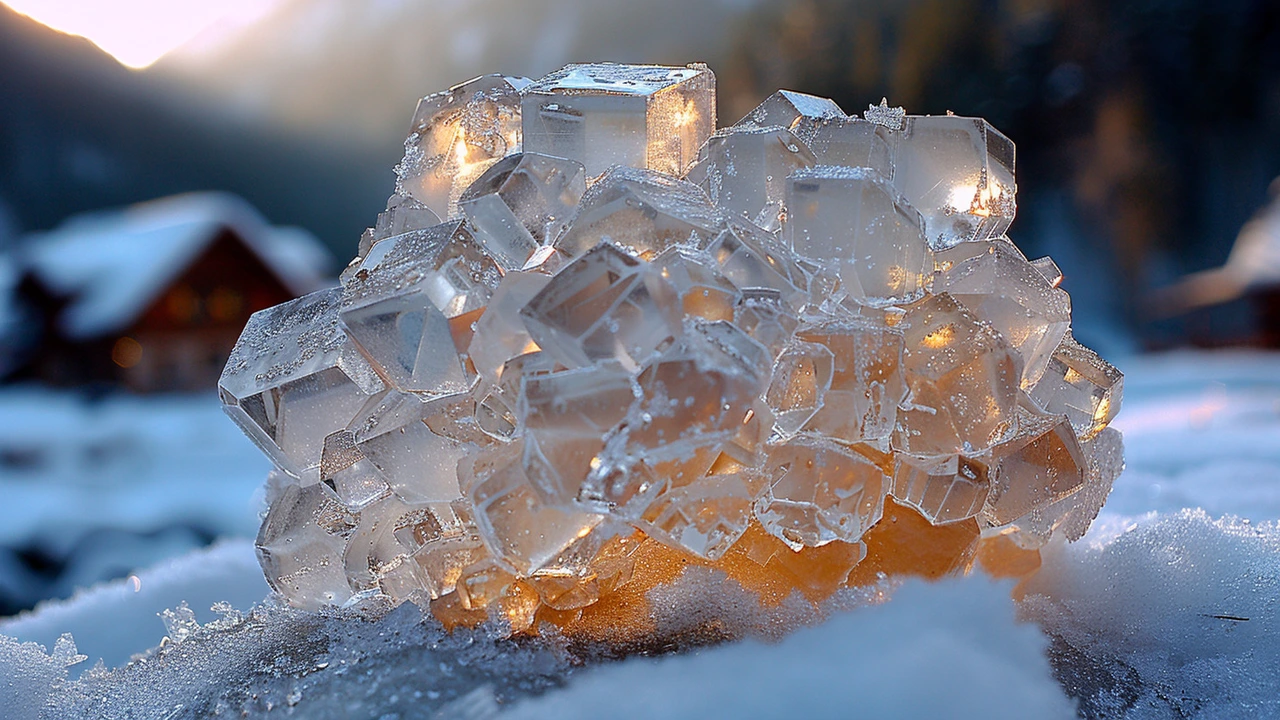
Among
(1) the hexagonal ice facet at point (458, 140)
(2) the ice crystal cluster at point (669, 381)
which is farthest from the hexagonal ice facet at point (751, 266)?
(1) the hexagonal ice facet at point (458, 140)

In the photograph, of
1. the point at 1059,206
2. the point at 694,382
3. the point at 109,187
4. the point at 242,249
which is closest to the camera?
the point at 694,382

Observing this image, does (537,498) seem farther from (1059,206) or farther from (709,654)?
(1059,206)

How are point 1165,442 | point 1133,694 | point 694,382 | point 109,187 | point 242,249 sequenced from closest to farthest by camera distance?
1. point 694,382
2. point 1133,694
3. point 1165,442
4. point 242,249
5. point 109,187

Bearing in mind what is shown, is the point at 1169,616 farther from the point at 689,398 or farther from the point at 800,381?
the point at 689,398

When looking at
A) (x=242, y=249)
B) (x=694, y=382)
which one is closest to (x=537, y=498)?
(x=694, y=382)

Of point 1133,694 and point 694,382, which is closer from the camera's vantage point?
point 694,382

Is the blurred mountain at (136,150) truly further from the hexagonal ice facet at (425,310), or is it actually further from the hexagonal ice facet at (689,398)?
the hexagonal ice facet at (689,398)

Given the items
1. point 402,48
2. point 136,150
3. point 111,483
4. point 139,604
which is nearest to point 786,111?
point 139,604

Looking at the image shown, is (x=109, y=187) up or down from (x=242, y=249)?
up
